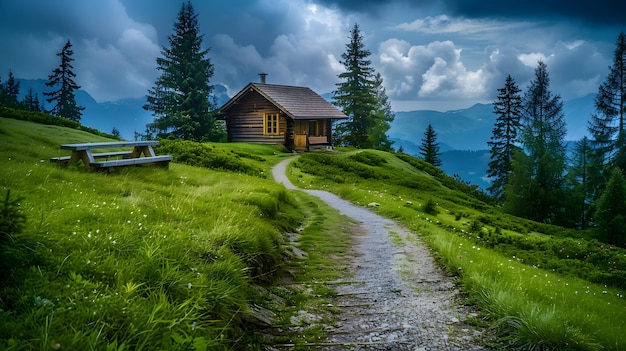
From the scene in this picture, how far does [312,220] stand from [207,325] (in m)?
9.78

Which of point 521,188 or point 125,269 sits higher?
point 125,269

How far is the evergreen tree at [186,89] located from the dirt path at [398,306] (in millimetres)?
40654

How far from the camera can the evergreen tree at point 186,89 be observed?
4862cm

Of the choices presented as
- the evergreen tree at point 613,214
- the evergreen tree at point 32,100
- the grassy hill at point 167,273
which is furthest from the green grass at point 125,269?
the evergreen tree at point 32,100

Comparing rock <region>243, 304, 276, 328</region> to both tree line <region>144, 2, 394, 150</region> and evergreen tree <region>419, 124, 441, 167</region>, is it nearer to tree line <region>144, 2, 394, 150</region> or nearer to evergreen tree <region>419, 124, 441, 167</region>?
tree line <region>144, 2, 394, 150</region>

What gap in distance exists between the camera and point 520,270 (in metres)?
9.92

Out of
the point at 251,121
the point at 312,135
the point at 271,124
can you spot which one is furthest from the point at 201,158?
the point at 312,135

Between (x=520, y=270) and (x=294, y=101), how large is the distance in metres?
37.7

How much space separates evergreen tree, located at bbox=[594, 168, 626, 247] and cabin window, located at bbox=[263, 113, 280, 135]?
28.8 metres

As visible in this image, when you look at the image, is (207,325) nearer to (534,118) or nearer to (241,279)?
(241,279)

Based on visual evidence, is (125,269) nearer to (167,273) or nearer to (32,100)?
(167,273)

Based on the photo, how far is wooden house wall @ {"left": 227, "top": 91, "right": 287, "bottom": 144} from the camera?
44.6m

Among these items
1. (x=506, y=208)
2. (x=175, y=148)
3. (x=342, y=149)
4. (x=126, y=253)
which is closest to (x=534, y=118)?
(x=506, y=208)

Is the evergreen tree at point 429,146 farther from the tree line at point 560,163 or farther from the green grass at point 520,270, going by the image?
the green grass at point 520,270
